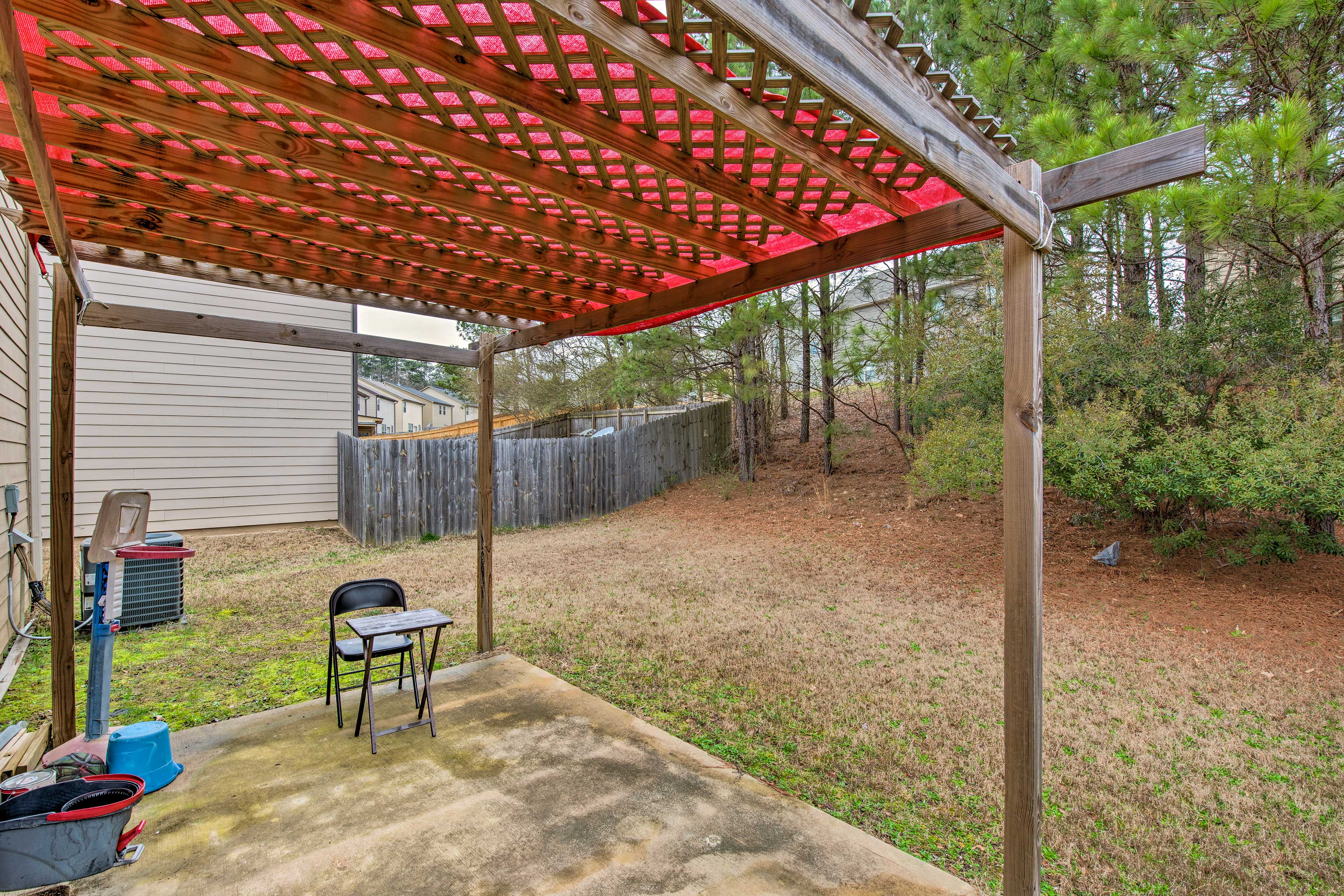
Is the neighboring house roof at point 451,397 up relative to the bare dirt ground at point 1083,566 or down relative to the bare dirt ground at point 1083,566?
up

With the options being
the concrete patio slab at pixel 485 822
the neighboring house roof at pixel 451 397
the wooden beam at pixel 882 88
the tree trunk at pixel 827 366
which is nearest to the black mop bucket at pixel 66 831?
the concrete patio slab at pixel 485 822

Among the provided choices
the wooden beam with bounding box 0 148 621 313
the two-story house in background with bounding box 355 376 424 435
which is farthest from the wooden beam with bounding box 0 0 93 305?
the two-story house in background with bounding box 355 376 424 435

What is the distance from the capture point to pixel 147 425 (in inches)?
313

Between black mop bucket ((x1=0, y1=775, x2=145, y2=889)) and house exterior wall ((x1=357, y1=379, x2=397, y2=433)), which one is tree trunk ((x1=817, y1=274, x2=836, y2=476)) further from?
house exterior wall ((x1=357, y1=379, x2=397, y2=433))

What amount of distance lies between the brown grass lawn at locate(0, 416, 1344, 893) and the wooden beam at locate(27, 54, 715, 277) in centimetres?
244

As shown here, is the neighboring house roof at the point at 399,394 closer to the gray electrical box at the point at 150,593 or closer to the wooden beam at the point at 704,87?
the gray electrical box at the point at 150,593

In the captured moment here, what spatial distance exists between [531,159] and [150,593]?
5137 millimetres

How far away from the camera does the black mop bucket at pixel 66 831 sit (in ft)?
6.29

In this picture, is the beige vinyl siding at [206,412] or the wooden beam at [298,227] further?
the beige vinyl siding at [206,412]


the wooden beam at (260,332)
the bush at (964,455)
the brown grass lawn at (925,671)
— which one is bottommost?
the brown grass lawn at (925,671)

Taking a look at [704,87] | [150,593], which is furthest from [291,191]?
[150,593]

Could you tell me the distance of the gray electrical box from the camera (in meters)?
5.07

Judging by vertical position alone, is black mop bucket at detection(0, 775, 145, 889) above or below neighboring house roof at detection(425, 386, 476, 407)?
below

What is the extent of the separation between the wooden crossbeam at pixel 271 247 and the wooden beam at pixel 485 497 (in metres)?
0.39
